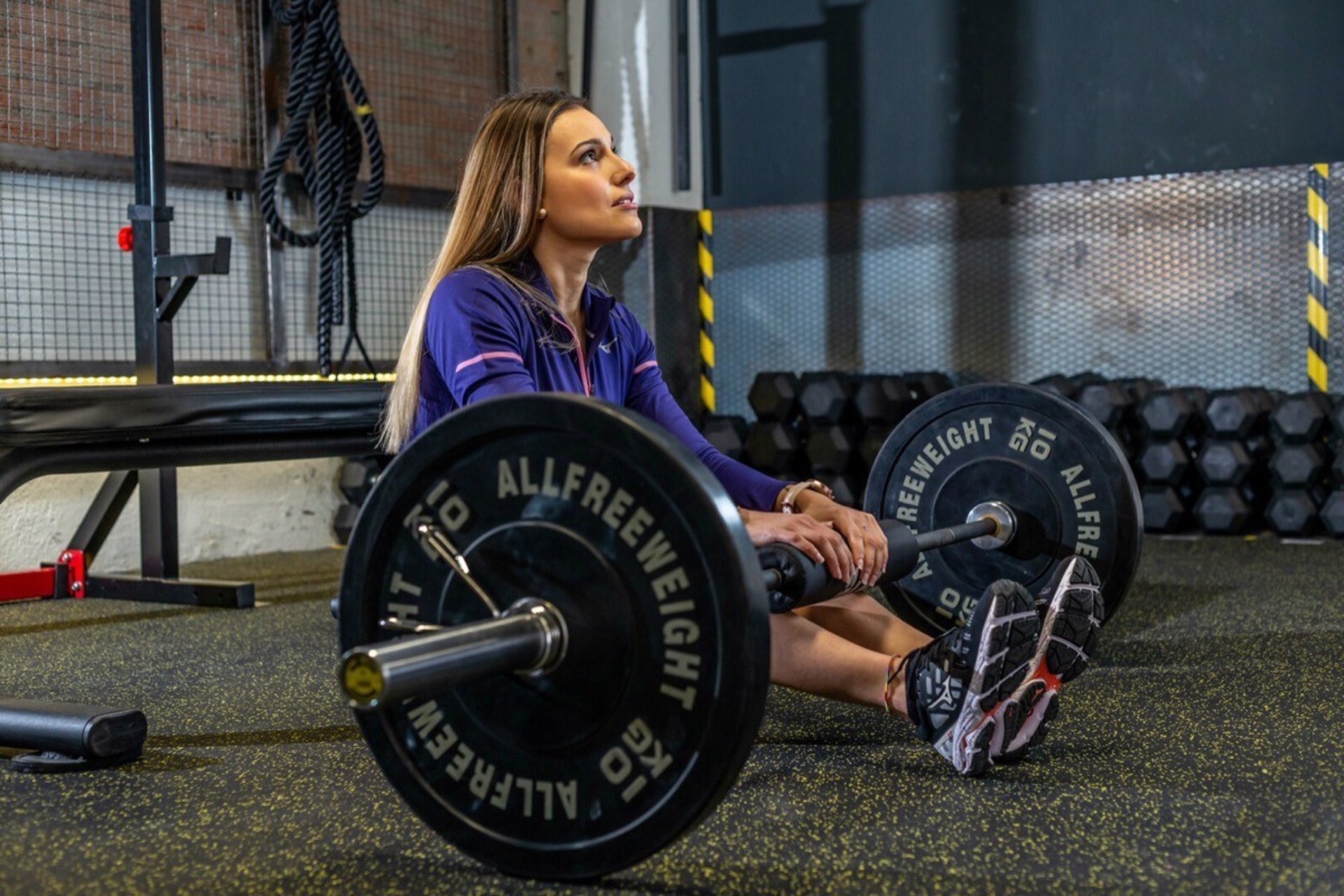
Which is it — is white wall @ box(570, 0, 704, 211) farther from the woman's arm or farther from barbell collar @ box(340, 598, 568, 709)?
barbell collar @ box(340, 598, 568, 709)

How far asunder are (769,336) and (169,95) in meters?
2.30

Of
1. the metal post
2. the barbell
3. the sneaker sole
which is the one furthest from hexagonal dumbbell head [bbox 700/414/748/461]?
the barbell

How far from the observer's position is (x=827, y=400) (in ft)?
15.4

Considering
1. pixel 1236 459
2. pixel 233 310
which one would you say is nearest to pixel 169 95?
pixel 233 310

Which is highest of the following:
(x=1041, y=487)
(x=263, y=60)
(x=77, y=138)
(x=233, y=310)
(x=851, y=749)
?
(x=263, y=60)

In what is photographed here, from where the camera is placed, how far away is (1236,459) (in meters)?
4.20

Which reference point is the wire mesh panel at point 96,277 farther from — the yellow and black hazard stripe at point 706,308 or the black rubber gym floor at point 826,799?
the yellow and black hazard stripe at point 706,308

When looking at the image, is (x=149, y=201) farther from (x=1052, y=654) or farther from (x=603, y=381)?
(x=1052, y=654)

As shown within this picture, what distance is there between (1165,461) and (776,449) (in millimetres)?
1263

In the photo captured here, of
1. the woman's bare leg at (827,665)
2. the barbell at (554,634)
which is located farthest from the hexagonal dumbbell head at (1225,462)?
the barbell at (554,634)

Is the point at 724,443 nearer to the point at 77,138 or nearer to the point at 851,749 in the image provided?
the point at 77,138

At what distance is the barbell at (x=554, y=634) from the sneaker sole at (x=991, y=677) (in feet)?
1.81

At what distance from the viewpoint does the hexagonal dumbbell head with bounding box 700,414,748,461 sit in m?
4.85

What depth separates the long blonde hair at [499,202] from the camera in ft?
5.85
